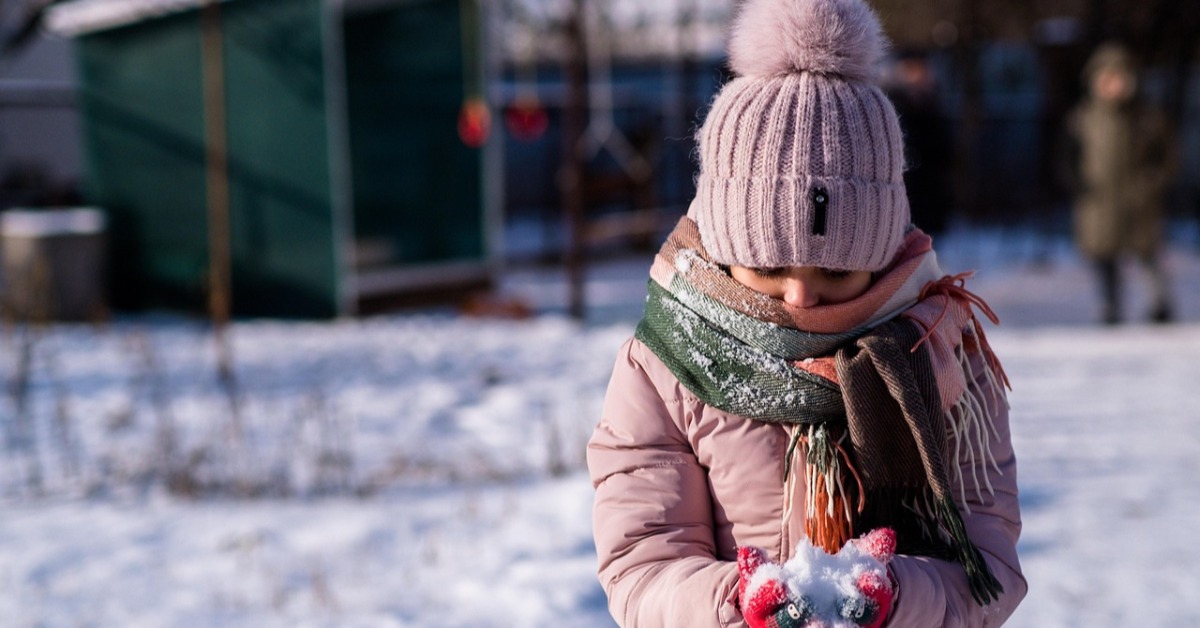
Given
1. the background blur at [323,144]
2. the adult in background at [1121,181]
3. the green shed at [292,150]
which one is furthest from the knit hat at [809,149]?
the green shed at [292,150]

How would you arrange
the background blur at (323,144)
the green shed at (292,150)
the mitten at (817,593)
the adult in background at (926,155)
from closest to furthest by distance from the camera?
the mitten at (817,593)
the adult in background at (926,155)
the background blur at (323,144)
the green shed at (292,150)

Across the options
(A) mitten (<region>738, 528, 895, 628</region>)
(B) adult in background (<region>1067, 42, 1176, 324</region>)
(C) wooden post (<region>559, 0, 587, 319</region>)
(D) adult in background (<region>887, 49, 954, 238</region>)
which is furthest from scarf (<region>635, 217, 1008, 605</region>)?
(B) adult in background (<region>1067, 42, 1176, 324</region>)

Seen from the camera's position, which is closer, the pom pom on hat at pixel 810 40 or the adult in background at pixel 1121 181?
the pom pom on hat at pixel 810 40

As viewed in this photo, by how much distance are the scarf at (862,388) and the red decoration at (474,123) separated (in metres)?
7.56

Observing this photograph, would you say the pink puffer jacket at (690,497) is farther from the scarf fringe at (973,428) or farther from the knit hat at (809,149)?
the knit hat at (809,149)

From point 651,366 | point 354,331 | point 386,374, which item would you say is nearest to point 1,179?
point 354,331

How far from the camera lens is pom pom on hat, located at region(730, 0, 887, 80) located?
154cm

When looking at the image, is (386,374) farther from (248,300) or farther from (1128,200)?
(1128,200)

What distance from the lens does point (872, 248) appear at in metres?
1.57

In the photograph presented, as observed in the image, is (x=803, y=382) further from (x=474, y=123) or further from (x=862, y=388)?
(x=474, y=123)

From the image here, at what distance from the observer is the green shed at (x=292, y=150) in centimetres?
834

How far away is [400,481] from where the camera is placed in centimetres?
446

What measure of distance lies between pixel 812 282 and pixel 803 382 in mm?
150

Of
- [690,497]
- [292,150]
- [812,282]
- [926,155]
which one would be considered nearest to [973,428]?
[812,282]
